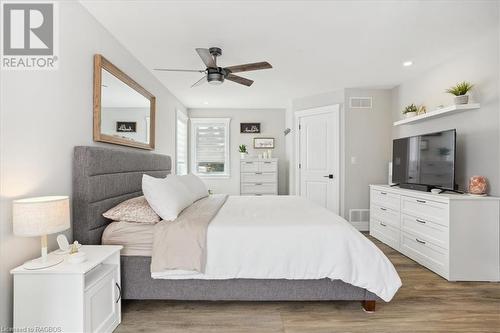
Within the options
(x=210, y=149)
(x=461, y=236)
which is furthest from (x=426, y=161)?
(x=210, y=149)

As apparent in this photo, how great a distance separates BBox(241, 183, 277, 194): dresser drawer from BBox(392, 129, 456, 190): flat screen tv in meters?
2.39

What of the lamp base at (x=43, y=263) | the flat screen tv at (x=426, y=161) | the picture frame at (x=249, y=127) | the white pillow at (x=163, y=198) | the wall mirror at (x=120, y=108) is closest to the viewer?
the lamp base at (x=43, y=263)

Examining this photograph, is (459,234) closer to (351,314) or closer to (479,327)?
(479,327)

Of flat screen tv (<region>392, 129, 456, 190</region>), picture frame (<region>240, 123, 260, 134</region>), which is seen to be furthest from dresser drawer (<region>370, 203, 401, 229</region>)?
picture frame (<region>240, 123, 260, 134</region>)

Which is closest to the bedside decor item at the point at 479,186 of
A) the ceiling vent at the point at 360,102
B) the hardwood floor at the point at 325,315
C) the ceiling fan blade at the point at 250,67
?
the hardwood floor at the point at 325,315

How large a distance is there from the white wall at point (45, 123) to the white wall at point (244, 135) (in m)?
3.54

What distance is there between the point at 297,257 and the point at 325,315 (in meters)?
0.57

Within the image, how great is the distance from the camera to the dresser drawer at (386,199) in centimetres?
343

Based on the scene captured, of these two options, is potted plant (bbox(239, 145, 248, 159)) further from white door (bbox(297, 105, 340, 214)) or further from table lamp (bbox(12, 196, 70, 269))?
table lamp (bbox(12, 196, 70, 269))

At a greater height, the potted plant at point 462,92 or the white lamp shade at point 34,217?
the potted plant at point 462,92

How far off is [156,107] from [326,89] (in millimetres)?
2959

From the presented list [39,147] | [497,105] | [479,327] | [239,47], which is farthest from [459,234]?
[39,147]

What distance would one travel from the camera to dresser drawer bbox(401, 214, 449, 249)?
264 centimetres

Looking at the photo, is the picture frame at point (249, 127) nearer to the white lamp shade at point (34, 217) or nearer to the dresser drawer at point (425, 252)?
the dresser drawer at point (425, 252)
